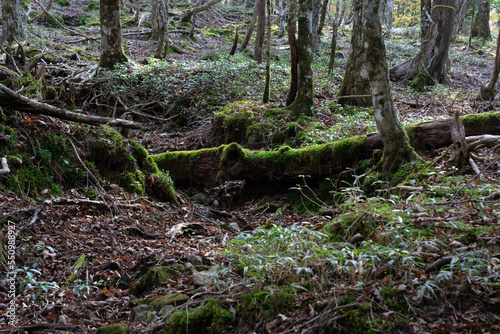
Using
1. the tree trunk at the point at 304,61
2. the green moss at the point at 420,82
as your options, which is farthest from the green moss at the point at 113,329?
the green moss at the point at 420,82

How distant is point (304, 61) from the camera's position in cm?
938

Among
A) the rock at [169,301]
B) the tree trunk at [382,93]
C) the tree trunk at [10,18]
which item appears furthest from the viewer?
the tree trunk at [10,18]

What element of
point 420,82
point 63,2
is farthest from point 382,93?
point 63,2

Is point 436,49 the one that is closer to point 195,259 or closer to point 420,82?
point 420,82

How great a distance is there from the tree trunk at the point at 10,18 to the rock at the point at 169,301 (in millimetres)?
14518

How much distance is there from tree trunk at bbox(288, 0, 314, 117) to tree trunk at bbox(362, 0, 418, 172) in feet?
11.8

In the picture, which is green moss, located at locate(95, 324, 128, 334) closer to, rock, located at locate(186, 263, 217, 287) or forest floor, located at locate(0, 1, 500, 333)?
forest floor, located at locate(0, 1, 500, 333)

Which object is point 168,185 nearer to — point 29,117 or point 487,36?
point 29,117

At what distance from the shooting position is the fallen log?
639 centimetres

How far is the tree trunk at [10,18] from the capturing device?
45.1 ft

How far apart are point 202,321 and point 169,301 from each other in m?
0.54

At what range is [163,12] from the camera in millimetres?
16406

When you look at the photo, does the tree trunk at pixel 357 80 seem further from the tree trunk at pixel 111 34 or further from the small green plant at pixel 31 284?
the small green plant at pixel 31 284

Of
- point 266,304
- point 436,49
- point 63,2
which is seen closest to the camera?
point 266,304
